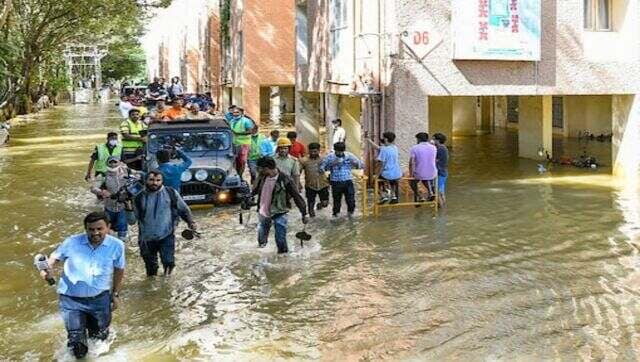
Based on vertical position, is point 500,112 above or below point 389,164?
above

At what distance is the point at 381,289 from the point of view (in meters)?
8.98

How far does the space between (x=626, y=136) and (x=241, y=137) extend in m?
8.88

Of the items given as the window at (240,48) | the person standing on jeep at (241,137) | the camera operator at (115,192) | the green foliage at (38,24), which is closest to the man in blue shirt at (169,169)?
the camera operator at (115,192)

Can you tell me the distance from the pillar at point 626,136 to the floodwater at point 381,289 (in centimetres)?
283

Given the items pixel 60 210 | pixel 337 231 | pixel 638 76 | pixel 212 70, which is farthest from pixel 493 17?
pixel 212 70

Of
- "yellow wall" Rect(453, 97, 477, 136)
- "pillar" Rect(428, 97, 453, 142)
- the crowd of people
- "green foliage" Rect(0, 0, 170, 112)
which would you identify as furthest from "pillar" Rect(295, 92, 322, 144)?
"green foliage" Rect(0, 0, 170, 112)

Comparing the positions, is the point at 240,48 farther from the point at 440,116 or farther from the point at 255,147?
the point at 255,147

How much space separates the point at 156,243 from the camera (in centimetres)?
918

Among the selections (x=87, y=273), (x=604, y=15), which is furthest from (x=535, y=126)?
(x=87, y=273)

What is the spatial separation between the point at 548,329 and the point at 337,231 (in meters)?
5.52

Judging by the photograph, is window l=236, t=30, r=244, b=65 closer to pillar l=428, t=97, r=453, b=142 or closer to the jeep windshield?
pillar l=428, t=97, r=453, b=142

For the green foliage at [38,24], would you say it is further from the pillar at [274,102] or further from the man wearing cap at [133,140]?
the man wearing cap at [133,140]

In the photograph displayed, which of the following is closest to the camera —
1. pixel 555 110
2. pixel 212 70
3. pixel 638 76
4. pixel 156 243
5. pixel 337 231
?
pixel 156 243

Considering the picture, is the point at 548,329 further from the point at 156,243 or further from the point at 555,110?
the point at 555,110
